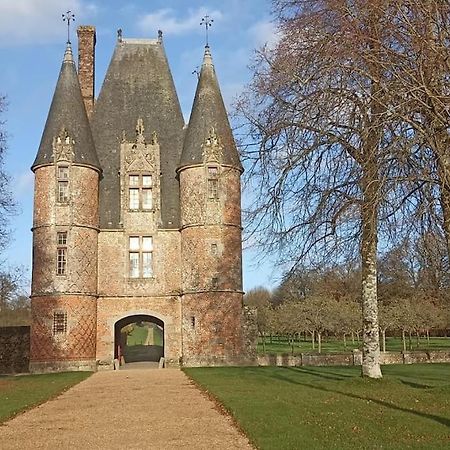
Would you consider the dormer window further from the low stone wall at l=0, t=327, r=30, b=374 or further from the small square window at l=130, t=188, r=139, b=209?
the low stone wall at l=0, t=327, r=30, b=374

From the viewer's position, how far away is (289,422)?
10.7m

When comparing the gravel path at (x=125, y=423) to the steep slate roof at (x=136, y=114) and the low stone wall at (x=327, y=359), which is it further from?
the steep slate roof at (x=136, y=114)

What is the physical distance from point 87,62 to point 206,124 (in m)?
8.05

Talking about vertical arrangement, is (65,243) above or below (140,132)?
below

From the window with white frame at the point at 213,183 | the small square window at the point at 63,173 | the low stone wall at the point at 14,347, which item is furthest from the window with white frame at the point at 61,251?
the window with white frame at the point at 213,183

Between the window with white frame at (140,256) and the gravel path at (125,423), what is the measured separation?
11.6 m

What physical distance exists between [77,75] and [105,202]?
6.11m

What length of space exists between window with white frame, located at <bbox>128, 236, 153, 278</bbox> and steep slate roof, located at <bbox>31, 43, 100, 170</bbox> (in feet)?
12.2

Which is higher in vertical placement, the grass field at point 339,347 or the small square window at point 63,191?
the small square window at point 63,191

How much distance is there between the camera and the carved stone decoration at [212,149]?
94.0 feet

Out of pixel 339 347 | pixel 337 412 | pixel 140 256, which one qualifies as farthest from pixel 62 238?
pixel 339 347

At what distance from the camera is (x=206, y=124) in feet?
95.6

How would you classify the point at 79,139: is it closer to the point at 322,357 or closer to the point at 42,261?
the point at 42,261

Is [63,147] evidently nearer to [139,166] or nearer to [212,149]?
[139,166]
